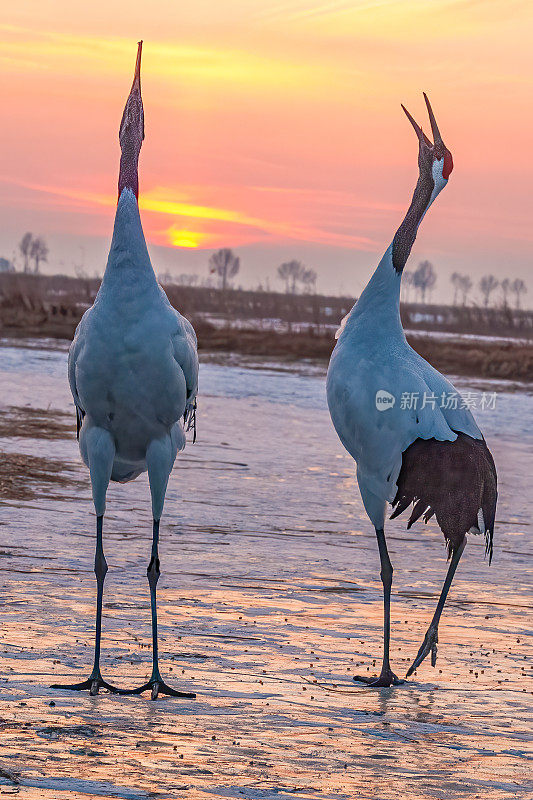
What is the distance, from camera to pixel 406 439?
5.76 meters

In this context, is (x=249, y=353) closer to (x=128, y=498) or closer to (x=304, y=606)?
(x=128, y=498)

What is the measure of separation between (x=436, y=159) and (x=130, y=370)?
2.25 m

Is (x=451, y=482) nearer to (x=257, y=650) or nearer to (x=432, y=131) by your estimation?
(x=257, y=650)

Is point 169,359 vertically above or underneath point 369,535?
above

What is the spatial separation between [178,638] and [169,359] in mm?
1487

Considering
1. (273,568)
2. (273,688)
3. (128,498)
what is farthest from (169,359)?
(128,498)

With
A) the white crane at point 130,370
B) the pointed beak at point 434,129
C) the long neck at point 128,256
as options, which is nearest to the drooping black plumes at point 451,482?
the white crane at point 130,370

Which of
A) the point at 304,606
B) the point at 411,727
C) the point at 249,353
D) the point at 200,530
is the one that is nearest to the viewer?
the point at 411,727

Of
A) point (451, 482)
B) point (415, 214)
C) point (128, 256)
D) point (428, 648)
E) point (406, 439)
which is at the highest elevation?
point (415, 214)

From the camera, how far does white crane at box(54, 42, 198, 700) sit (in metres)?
5.40

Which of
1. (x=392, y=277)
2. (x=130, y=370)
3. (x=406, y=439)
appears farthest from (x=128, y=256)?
(x=406, y=439)

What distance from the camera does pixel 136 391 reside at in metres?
5.47

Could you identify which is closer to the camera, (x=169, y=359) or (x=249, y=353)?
(x=169, y=359)

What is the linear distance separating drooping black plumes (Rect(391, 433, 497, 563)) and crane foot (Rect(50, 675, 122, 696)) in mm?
1608
